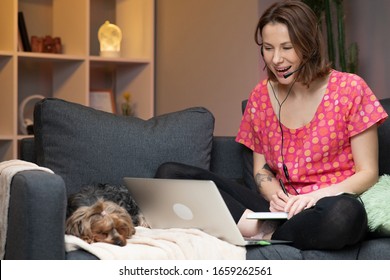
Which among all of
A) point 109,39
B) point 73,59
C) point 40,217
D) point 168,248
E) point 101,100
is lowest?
point 168,248

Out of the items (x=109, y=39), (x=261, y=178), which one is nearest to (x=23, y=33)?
(x=109, y=39)

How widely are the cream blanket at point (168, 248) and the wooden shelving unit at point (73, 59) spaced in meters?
2.26

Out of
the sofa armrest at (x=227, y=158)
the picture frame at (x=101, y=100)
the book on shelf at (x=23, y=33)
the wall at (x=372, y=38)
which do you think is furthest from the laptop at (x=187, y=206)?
the picture frame at (x=101, y=100)

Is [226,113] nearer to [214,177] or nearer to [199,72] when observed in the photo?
Result: [199,72]

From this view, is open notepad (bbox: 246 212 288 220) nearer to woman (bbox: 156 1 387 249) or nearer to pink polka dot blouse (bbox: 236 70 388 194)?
woman (bbox: 156 1 387 249)

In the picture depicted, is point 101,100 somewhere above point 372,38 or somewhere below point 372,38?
below

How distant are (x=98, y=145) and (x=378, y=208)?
99 cm

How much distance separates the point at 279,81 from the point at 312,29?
0.21m

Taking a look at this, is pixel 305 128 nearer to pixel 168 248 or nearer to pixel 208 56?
pixel 168 248

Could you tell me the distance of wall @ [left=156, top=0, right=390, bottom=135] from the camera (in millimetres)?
4105

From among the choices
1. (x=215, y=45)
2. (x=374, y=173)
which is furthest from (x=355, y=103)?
(x=215, y=45)

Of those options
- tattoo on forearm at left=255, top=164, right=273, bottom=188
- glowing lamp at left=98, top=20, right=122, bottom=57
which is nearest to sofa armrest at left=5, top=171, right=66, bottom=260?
tattoo on forearm at left=255, top=164, right=273, bottom=188

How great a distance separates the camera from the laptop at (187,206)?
2.26 meters

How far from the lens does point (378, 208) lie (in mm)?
2453
